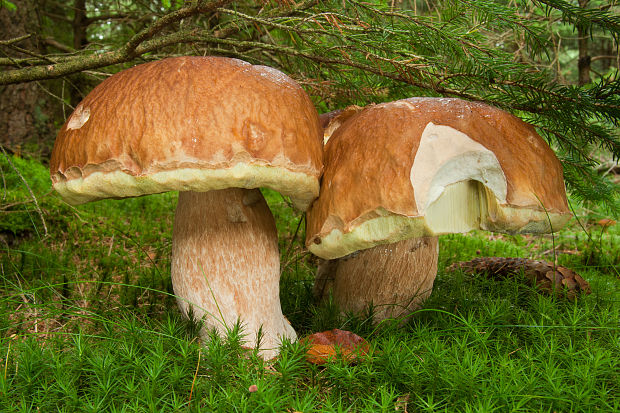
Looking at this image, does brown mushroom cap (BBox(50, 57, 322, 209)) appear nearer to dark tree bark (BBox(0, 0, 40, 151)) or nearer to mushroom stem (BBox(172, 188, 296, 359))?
mushroom stem (BBox(172, 188, 296, 359))

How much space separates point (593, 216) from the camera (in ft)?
16.2

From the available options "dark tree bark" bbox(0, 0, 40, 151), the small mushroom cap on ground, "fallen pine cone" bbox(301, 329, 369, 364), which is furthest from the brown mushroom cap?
"dark tree bark" bbox(0, 0, 40, 151)

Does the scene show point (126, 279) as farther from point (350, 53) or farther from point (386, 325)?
point (350, 53)

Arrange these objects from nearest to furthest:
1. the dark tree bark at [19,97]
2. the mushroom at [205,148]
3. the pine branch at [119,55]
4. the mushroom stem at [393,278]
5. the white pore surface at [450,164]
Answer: the mushroom at [205,148]
the white pore surface at [450,164]
the pine branch at [119,55]
the mushroom stem at [393,278]
the dark tree bark at [19,97]

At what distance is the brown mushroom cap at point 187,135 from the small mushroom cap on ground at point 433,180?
0.17 metres

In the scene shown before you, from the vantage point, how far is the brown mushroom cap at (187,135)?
1.52m

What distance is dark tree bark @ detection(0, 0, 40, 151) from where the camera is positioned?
13.9ft

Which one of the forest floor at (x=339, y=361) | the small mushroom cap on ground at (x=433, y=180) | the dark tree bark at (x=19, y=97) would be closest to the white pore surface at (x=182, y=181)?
the small mushroom cap on ground at (x=433, y=180)

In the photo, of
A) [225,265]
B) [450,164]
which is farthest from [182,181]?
[450,164]

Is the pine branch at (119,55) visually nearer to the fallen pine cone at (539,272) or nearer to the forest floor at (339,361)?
the forest floor at (339,361)

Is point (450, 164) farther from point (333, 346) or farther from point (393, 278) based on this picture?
point (333, 346)

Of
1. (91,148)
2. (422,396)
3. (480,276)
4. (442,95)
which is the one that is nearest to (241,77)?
(91,148)

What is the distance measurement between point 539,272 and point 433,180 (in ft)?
4.43

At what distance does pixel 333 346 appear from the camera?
187 centimetres
